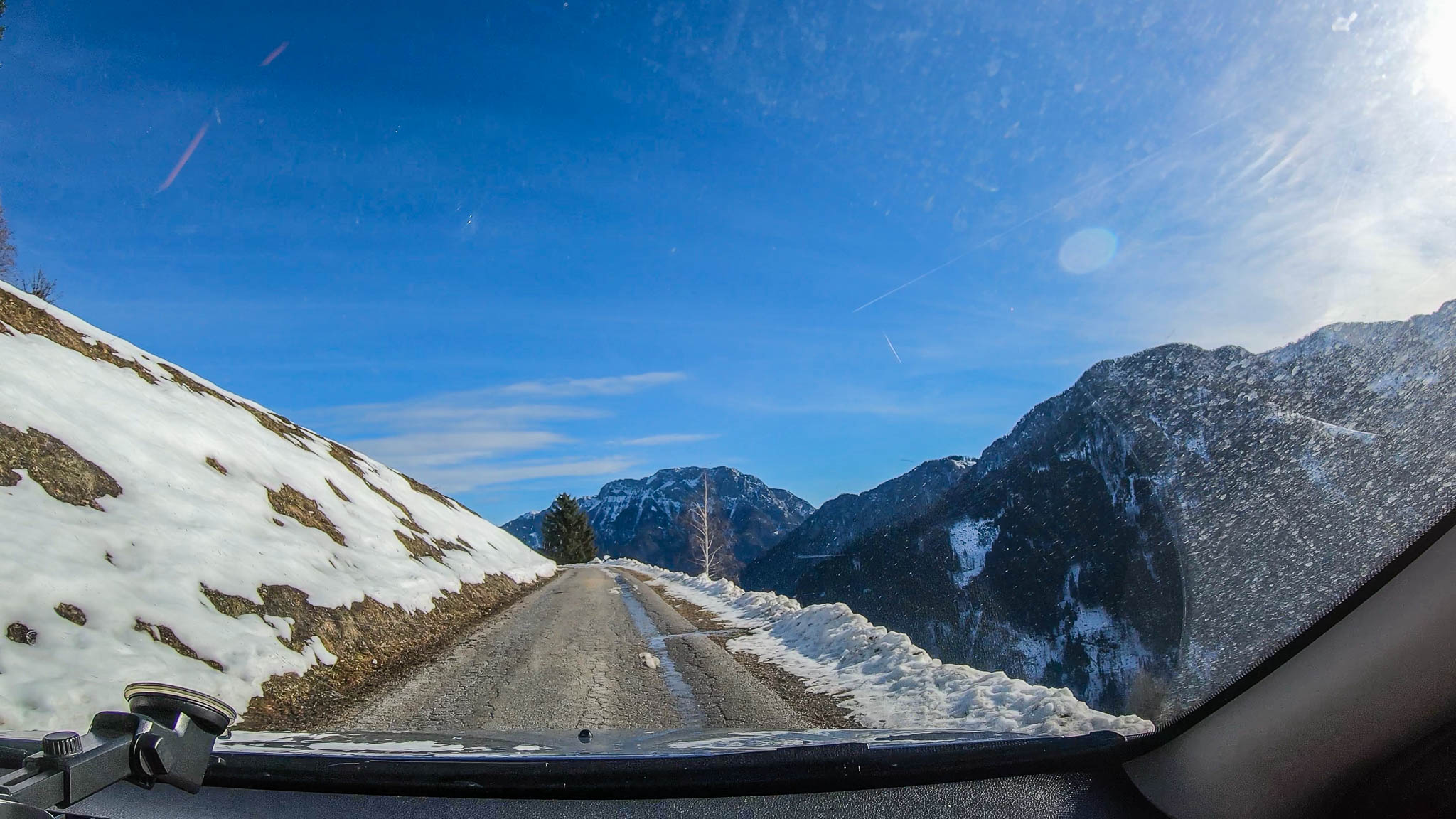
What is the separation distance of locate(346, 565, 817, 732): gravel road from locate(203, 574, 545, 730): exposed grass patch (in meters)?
0.43

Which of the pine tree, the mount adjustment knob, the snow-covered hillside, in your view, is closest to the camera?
the mount adjustment knob

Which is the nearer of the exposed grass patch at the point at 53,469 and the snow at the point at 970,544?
the exposed grass patch at the point at 53,469

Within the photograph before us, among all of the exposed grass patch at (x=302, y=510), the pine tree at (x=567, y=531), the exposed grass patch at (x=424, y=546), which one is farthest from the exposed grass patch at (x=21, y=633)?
the pine tree at (x=567, y=531)

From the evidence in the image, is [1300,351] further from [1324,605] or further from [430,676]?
[430,676]

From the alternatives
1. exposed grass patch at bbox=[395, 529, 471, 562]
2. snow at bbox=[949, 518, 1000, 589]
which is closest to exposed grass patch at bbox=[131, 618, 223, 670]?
exposed grass patch at bbox=[395, 529, 471, 562]

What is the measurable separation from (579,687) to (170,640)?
14.9 ft

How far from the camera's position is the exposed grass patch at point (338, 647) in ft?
24.0

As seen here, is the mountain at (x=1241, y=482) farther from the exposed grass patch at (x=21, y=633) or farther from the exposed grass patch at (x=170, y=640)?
the exposed grass patch at (x=21, y=633)

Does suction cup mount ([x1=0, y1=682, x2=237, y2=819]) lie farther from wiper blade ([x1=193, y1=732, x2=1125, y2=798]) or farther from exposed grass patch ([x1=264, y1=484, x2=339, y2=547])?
exposed grass patch ([x1=264, y1=484, x2=339, y2=547])

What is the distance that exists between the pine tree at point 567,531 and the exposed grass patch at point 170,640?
5967 cm

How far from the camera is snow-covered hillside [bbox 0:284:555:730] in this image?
6922mm

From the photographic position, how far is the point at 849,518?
61688mm

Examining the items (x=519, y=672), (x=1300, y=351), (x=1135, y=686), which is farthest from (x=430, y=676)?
(x=1300, y=351)

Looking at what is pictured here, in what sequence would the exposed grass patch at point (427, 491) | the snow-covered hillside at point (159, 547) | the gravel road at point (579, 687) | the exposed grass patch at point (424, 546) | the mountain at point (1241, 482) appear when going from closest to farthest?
the mountain at point (1241, 482), the gravel road at point (579, 687), the snow-covered hillside at point (159, 547), the exposed grass patch at point (424, 546), the exposed grass patch at point (427, 491)
